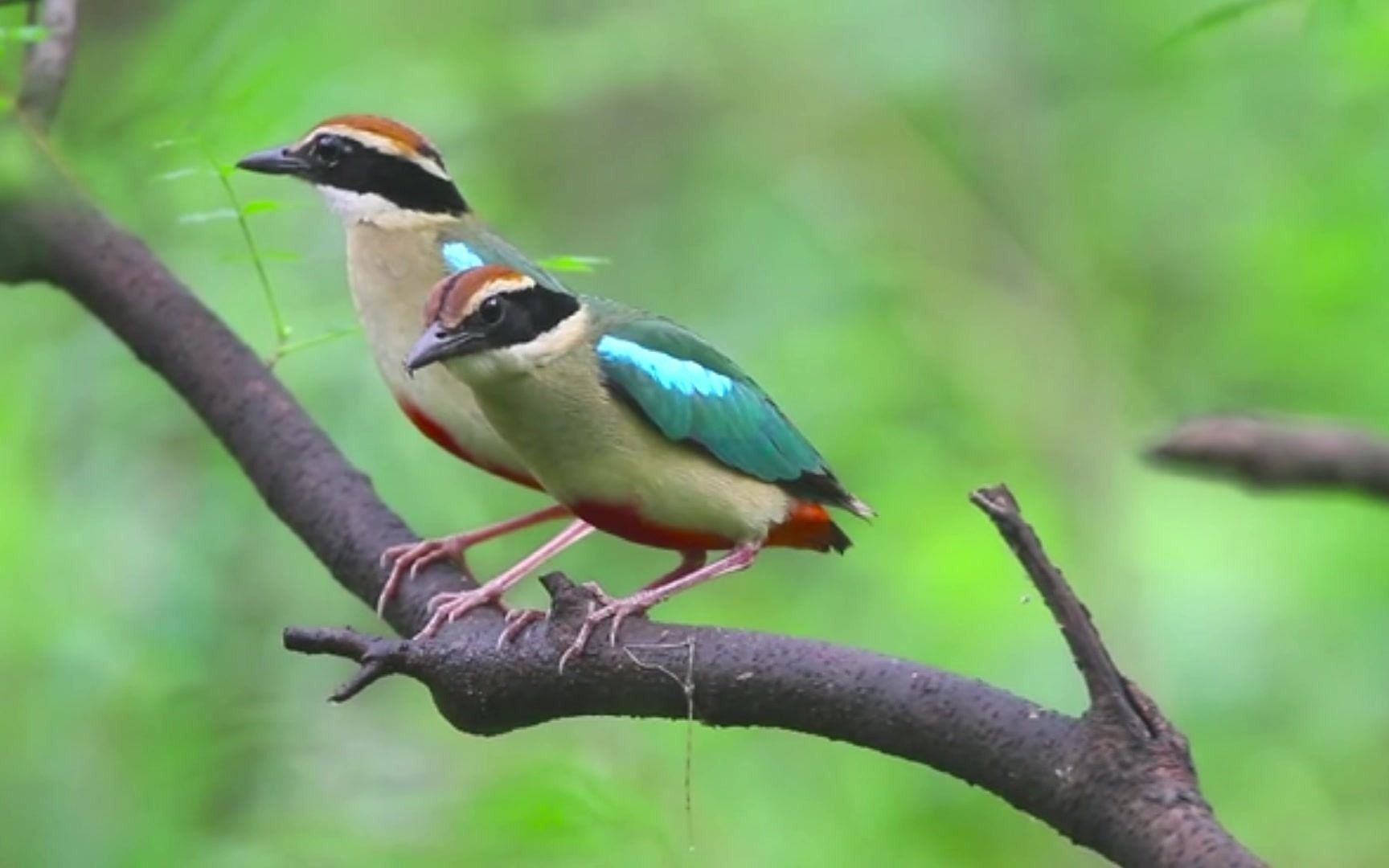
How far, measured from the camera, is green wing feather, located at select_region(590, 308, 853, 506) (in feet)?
11.6

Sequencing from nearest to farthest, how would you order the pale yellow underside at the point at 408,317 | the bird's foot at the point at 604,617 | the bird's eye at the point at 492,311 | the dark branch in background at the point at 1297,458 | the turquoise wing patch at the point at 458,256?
the dark branch in background at the point at 1297,458 → the bird's foot at the point at 604,617 → the bird's eye at the point at 492,311 → the pale yellow underside at the point at 408,317 → the turquoise wing patch at the point at 458,256

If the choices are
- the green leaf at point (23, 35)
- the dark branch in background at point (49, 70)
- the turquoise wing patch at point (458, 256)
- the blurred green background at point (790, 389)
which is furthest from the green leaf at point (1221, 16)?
the dark branch in background at point (49, 70)

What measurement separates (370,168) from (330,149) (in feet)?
0.32

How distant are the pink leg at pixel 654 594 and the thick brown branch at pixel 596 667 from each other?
2 cm

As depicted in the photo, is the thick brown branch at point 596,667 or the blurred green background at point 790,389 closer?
the thick brown branch at point 596,667

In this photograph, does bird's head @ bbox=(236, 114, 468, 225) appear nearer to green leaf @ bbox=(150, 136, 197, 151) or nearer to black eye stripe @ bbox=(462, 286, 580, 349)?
green leaf @ bbox=(150, 136, 197, 151)

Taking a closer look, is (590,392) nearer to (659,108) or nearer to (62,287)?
(62,287)

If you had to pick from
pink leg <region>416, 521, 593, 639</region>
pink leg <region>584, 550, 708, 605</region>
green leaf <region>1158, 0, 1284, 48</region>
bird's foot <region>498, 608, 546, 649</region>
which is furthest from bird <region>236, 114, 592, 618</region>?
green leaf <region>1158, 0, 1284, 48</region>

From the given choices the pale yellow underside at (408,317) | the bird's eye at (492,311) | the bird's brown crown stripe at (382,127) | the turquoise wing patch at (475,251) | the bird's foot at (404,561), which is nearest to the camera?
the bird's eye at (492,311)

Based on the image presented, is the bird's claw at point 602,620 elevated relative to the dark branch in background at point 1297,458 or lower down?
lower down

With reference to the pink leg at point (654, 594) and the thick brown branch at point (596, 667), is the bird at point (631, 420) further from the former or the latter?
the thick brown branch at point (596, 667)

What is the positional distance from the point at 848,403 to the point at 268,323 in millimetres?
1936

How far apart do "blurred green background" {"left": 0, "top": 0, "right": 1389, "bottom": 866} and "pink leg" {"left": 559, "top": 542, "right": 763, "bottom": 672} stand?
54 centimetres

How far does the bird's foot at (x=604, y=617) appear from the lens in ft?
9.82
